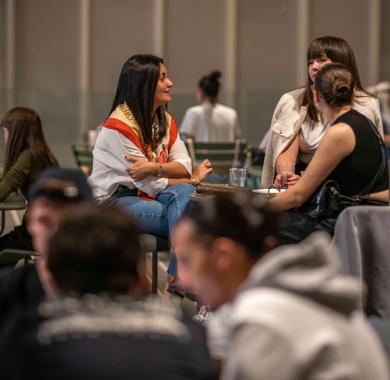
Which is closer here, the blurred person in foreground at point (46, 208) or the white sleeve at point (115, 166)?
the blurred person in foreground at point (46, 208)

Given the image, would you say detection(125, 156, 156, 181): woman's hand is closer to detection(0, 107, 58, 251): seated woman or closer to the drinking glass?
the drinking glass

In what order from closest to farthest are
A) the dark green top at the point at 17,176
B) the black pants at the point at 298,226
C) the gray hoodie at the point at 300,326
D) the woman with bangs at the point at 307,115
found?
1. the gray hoodie at the point at 300,326
2. the black pants at the point at 298,226
3. the woman with bangs at the point at 307,115
4. the dark green top at the point at 17,176

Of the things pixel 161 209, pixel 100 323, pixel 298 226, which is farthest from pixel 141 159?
pixel 100 323

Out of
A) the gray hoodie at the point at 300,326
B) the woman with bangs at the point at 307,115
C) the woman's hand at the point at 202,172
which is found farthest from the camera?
the woman's hand at the point at 202,172


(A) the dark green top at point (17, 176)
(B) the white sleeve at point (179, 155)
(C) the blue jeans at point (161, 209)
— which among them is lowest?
(C) the blue jeans at point (161, 209)

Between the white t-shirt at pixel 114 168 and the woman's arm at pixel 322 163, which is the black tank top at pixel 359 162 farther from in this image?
the white t-shirt at pixel 114 168

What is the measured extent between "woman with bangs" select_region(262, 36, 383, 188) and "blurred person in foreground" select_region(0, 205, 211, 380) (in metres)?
2.89

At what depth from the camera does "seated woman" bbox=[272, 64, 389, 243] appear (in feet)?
15.0

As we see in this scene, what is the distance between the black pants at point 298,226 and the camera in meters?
4.75

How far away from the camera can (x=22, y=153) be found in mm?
5840

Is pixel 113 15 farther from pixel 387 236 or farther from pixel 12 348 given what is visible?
pixel 12 348

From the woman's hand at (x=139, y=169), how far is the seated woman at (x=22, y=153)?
2.13ft

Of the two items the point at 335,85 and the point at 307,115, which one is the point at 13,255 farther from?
the point at 335,85

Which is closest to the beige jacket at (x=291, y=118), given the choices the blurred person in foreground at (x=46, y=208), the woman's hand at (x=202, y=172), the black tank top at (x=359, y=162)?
the woman's hand at (x=202, y=172)
